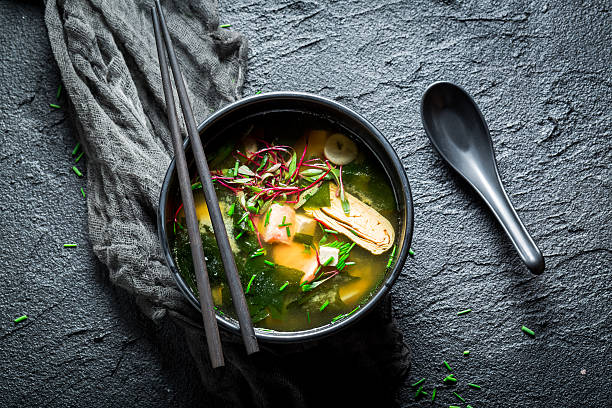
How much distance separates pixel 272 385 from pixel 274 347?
115 millimetres

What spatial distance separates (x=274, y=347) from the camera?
1.40 meters

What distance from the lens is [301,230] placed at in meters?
1.27

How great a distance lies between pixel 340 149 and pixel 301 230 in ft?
0.78

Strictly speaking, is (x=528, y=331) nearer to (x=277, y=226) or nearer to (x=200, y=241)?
(x=277, y=226)

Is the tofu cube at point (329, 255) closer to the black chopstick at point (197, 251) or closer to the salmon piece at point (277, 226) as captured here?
the salmon piece at point (277, 226)

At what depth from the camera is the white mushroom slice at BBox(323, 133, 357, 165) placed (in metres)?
1.32

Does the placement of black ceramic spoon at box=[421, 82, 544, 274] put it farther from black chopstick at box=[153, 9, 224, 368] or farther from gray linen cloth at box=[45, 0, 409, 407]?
black chopstick at box=[153, 9, 224, 368]

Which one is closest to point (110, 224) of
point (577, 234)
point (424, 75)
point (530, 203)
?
point (424, 75)

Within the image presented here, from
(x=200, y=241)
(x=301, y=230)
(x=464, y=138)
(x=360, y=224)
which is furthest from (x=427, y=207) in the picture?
(x=200, y=241)

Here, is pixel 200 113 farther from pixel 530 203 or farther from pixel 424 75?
pixel 530 203

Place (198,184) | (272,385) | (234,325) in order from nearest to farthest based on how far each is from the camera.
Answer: (234,325)
(198,184)
(272,385)

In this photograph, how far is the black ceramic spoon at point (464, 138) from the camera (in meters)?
1.50

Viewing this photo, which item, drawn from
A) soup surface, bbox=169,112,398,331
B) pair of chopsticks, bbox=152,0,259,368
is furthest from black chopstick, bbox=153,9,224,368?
soup surface, bbox=169,112,398,331

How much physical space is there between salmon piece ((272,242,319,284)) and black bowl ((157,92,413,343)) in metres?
0.15
